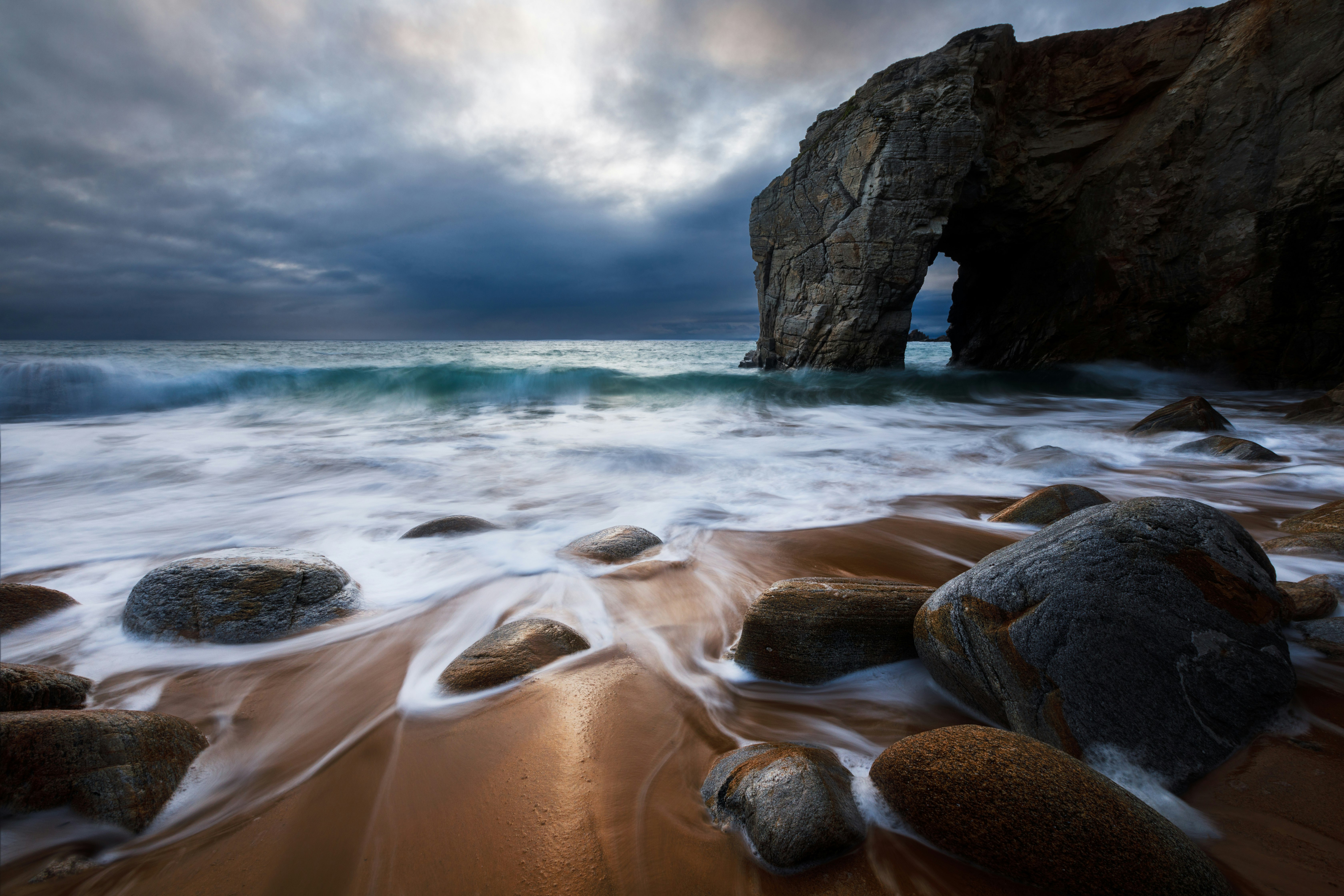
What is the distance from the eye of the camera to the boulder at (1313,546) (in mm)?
2887

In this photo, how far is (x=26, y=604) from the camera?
2.74 meters

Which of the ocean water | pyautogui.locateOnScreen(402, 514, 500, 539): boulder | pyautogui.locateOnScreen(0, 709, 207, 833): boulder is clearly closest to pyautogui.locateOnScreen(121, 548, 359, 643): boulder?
the ocean water

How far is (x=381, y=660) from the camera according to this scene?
249cm

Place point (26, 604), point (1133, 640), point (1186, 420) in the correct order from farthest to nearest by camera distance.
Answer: point (1186, 420) → point (26, 604) → point (1133, 640)

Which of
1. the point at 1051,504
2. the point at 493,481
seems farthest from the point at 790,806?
the point at 493,481

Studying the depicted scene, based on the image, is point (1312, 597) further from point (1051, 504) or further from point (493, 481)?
point (493, 481)

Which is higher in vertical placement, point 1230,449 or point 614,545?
point 1230,449

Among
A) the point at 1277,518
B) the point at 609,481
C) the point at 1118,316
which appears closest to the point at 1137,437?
the point at 1277,518

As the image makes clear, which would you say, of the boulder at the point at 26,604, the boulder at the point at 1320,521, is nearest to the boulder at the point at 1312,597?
the boulder at the point at 1320,521

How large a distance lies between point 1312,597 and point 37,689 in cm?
Result: 490

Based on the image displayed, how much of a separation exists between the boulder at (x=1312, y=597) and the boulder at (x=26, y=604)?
5.65 m

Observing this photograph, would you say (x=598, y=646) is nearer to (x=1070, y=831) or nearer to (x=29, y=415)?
(x=1070, y=831)

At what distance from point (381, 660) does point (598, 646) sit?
1031mm

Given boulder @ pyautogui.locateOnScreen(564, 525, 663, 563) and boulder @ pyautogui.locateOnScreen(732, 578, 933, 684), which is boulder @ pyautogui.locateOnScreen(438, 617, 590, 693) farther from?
boulder @ pyautogui.locateOnScreen(564, 525, 663, 563)
